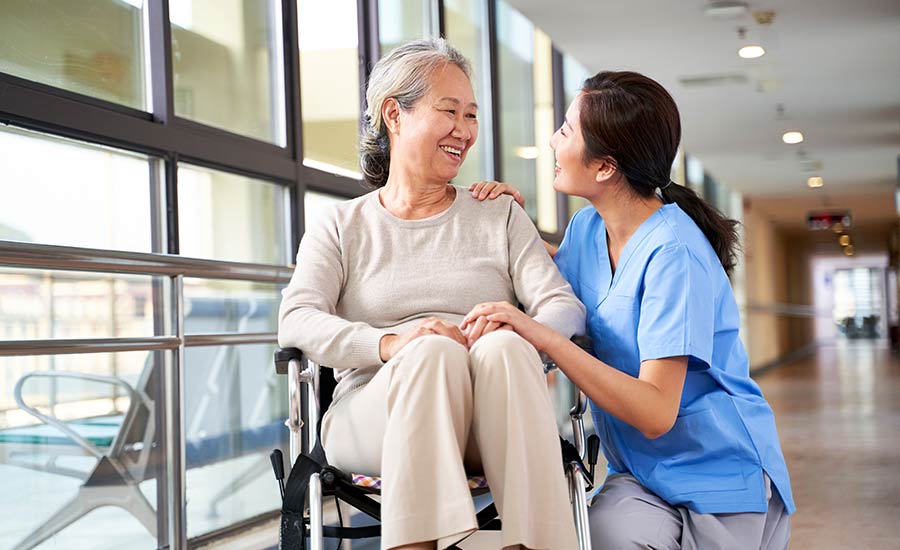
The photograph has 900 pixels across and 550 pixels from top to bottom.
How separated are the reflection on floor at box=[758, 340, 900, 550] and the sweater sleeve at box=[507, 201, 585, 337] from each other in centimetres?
183

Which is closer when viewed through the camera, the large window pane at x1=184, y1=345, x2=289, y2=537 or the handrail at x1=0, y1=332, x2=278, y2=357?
the handrail at x1=0, y1=332, x2=278, y2=357

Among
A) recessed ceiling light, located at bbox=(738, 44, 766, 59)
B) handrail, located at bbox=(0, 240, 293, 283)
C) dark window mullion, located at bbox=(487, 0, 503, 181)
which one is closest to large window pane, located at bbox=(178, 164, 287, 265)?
handrail, located at bbox=(0, 240, 293, 283)

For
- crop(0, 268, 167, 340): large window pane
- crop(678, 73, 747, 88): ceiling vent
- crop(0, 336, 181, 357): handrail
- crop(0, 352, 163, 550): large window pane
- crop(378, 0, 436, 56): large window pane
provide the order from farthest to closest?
crop(678, 73, 747, 88): ceiling vent → crop(378, 0, 436, 56): large window pane → crop(0, 268, 167, 340): large window pane → crop(0, 352, 163, 550): large window pane → crop(0, 336, 181, 357): handrail

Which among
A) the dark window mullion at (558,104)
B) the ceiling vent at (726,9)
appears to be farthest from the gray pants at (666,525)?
the dark window mullion at (558,104)

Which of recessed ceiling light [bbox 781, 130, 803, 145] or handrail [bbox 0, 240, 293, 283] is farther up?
recessed ceiling light [bbox 781, 130, 803, 145]

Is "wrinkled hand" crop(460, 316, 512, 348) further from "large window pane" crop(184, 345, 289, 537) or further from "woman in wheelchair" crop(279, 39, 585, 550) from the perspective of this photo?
"large window pane" crop(184, 345, 289, 537)

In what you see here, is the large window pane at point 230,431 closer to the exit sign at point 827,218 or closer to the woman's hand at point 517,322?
the woman's hand at point 517,322

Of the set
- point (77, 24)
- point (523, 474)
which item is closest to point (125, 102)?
point (77, 24)

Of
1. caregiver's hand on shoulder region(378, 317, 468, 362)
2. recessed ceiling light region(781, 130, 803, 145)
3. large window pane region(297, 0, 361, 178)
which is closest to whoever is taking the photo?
caregiver's hand on shoulder region(378, 317, 468, 362)

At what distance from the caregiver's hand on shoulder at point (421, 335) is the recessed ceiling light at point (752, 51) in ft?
20.4

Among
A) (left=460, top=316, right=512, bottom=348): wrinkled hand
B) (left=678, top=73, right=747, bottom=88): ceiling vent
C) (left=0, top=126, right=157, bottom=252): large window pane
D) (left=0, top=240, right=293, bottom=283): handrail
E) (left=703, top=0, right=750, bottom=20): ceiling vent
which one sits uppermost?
(left=678, top=73, right=747, bottom=88): ceiling vent

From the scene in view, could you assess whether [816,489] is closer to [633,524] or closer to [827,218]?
[633,524]

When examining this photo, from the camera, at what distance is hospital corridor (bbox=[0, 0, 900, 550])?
166 cm

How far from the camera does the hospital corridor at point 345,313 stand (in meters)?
1.66
